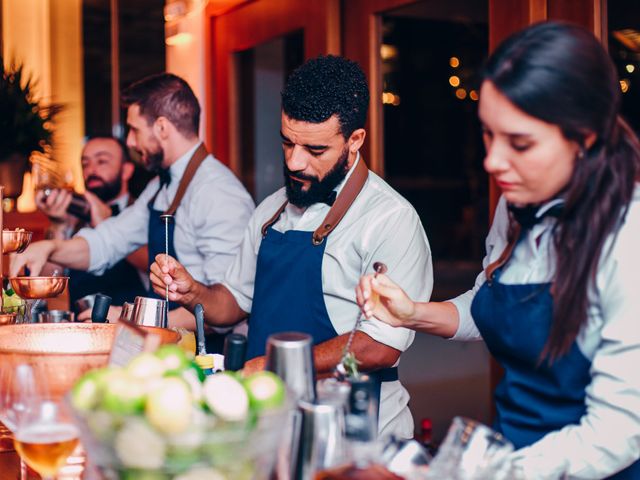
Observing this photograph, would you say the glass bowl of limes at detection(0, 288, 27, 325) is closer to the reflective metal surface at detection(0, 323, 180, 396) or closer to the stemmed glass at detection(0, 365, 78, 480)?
the reflective metal surface at detection(0, 323, 180, 396)

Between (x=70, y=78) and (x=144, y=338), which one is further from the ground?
(x=70, y=78)

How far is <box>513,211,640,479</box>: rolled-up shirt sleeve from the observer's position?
1239 mm

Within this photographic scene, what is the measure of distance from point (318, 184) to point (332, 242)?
0.15 meters

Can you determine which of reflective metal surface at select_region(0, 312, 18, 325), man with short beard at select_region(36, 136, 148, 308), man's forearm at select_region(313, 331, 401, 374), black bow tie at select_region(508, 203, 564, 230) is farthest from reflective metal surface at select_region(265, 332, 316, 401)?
man with short beard at select_region(36, 136, 148, 308)

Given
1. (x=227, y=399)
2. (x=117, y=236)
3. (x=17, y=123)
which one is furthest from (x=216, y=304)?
(x=17, y=123)

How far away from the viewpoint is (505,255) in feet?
5.00

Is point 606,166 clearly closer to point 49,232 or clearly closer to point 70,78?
point 49,232

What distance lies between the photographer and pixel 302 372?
122 centimetres

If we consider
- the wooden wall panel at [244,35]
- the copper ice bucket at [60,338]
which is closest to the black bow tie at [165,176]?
the wooden wall panel at [244,35]

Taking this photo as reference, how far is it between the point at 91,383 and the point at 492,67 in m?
0.76

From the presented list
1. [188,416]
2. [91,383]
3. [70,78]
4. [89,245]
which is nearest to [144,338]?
[91,383]

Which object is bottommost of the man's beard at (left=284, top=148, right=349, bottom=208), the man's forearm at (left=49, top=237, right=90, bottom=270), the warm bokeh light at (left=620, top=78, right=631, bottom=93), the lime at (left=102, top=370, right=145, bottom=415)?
the lime at (left=102, top=370, right=145, bottom=415)

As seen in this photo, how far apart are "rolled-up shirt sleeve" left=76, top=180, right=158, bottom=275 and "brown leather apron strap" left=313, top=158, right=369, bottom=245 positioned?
136 cm

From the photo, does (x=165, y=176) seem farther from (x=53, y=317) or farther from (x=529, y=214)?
(x=529, y=214)
